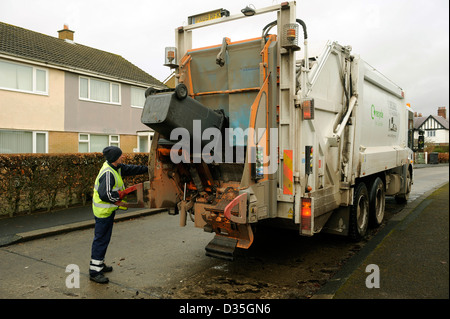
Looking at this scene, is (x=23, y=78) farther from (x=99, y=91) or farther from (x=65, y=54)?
(x=99, y=91)

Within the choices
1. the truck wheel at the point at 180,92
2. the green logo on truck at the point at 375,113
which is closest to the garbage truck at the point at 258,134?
the truck wheel at the point at 180,92

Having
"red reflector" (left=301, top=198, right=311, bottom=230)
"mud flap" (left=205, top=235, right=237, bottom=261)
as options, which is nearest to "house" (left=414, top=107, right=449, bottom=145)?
"red reflector" (left=301, top=198, right=311, bottom=230)

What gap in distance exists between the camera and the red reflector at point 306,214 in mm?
4277

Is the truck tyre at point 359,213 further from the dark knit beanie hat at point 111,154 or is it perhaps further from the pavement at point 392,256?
the dark knit beanie hat at point 111,154

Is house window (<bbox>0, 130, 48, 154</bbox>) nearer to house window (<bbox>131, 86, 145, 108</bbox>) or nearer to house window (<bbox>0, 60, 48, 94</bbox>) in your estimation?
house window (<bbox>0, 60, 48, 94</bbox>)

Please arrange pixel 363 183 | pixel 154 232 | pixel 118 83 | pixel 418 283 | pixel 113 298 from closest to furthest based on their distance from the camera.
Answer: pixel 418 283
pixel 113 298
pixel 363 183
pixel 154 232
pixel 118 83

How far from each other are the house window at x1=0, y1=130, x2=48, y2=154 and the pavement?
28.7 ft

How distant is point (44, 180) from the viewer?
26.2 feet

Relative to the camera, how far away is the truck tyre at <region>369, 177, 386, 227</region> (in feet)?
21.0

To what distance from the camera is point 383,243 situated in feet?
16.6

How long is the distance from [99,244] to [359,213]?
389cm

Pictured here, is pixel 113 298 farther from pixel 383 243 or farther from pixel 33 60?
pixel 33 60
